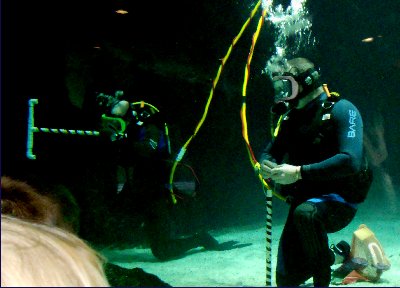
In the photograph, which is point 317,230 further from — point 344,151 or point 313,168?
point 344,151

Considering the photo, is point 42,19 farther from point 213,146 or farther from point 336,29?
point 336,29

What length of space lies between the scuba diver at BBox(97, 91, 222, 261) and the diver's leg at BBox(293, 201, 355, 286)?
118 inches

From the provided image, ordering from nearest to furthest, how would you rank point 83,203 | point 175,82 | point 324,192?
point 324,192 → point 83,203 → point 175,82

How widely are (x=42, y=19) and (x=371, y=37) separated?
11595mm

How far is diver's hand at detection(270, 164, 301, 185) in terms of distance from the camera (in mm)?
3088

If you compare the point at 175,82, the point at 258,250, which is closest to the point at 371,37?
the point at 175,82

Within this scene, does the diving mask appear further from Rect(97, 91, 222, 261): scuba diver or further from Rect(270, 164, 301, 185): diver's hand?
Rect(97, 91, 222, 261): scuba diver

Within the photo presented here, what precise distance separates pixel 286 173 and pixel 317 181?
17.1 inches

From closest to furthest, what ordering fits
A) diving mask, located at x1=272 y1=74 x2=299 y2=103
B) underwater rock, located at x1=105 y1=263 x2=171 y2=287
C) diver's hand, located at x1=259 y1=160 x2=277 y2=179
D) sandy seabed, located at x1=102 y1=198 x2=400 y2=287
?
underwater rock, located at x1=105 y1=263 x2=171 y2=287, diver's hand, located at x1=259 y1=160 x2=277 y2=179, diving mask, located at x1=272 y1=74 x2=299 y2=103, sandy seabed, located at x1=102 y1=198 x2=400 y2=287

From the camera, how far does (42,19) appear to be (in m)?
8.02

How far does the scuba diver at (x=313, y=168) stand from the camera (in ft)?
9.95

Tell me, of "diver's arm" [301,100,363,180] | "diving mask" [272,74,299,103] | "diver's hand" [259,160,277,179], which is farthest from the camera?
"diving mask" [272,74,299,103]

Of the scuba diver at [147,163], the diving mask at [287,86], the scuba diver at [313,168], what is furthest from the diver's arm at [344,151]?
the scuba diver at [147,163]

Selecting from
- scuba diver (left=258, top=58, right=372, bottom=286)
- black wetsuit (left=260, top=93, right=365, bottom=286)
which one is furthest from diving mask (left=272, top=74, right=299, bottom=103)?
black wetsuit (left=260, top=93, right=365, bottom=286)
